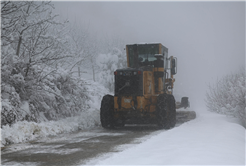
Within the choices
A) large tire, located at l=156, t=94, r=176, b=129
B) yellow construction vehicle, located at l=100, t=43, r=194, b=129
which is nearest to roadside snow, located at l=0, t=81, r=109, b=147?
yellow construction vehicle, located at l=100, t=43, r=194, b=129

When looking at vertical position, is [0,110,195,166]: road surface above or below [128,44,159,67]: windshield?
below

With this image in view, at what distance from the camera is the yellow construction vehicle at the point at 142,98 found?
10.5m

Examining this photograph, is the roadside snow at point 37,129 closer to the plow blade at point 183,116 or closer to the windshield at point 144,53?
the windshield at point 144,53

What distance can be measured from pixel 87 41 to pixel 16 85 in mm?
38496

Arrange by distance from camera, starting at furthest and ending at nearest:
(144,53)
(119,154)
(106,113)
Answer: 1. (144,53)
2. (106,113)
3. (119,154)

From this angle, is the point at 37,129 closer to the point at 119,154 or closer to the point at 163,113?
the point at 119,154

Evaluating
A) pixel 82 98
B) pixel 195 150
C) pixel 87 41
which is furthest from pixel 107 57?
pixel 195 150

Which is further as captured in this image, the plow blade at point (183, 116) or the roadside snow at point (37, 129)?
the plow blade at point (183, 116)

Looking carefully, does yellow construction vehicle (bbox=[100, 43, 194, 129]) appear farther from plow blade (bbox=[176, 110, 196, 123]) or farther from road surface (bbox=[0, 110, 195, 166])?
plow blade (bbox=[176, 110, 196, 123])

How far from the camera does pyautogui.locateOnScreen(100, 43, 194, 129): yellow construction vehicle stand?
10.5 m

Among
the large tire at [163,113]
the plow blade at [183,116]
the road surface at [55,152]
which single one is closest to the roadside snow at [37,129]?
the road surface at [55,152]

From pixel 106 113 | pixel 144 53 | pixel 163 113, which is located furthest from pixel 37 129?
pixel 144 53

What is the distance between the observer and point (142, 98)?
1051 cm

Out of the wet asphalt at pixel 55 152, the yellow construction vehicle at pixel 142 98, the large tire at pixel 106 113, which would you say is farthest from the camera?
the large tire at pixel 106 113
